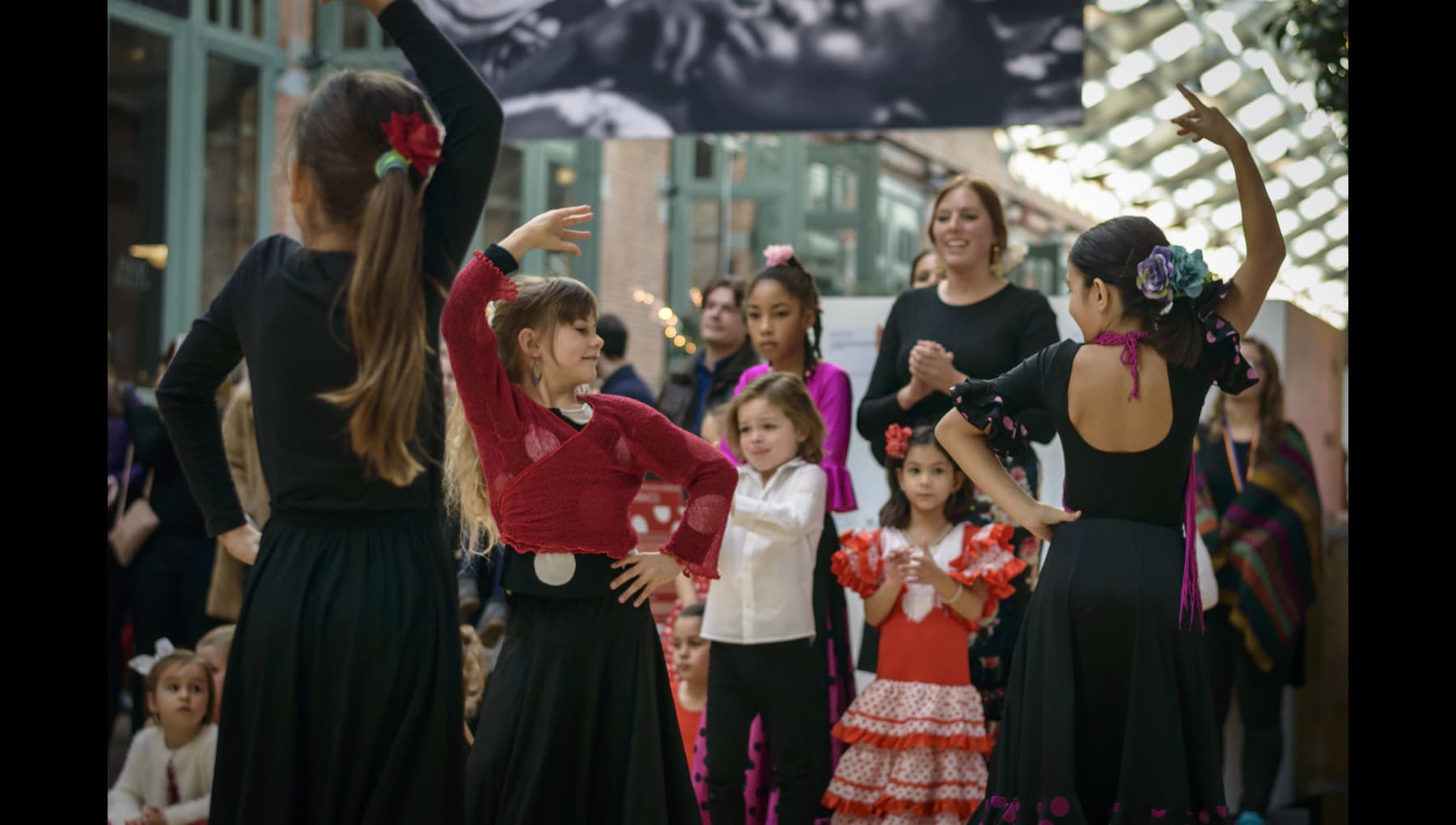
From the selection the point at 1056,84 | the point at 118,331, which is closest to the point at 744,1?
the point at 1056,84

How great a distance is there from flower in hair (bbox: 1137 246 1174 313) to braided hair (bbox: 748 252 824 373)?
1808mm

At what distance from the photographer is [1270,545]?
6227mm

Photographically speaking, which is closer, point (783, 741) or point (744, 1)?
point (783, 741)

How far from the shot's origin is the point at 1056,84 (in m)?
5.54

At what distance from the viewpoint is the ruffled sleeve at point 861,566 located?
15.3ft

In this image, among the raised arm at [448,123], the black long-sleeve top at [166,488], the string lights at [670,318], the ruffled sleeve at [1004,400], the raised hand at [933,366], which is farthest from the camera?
the string lights at [670,318]

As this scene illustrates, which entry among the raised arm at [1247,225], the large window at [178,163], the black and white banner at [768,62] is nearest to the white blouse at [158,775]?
the black and white banner at [768,62]

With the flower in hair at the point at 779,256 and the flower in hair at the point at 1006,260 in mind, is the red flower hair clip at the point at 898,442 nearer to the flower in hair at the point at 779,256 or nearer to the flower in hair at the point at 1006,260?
the flower in hair at the point at 1006,260

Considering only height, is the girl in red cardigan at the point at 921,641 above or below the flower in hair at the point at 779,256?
below

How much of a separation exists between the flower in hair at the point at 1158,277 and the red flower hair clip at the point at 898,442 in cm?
142
